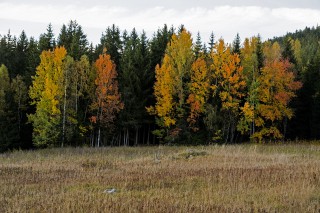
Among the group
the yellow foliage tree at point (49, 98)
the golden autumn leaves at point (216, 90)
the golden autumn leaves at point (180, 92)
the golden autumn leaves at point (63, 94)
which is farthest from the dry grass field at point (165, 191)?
the golden autumn leaves at point (216, 90)

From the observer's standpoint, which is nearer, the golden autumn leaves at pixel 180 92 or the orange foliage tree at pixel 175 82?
the golden autumn leaves at pixel 180 92

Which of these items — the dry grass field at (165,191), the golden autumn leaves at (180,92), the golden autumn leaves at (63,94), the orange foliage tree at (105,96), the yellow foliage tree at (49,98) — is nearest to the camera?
the dry grass field at (165,191)

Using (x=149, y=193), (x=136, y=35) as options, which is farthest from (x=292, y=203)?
(x=136, y=35)

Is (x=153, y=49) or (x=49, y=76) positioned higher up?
→ (x=153, y=49)

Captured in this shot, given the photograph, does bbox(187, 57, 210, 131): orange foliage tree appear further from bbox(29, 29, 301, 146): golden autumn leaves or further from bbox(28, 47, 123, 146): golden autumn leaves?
bbox(28, 47, 123, 146): golden autumn leaves

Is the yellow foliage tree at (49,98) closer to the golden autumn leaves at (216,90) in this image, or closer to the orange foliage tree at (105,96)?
the orange foliage tree at (105,96)

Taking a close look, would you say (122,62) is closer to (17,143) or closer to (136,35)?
(136,35)

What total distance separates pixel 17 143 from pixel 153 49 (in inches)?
917

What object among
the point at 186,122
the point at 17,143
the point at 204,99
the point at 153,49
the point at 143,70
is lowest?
the point at 17,143

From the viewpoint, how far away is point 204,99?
43.0m

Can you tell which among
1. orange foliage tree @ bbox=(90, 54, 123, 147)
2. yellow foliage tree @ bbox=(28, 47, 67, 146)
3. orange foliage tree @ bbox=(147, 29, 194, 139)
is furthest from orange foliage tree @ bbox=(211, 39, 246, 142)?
yellow foliage tree @ bbox=(28, 47, 67, 146)

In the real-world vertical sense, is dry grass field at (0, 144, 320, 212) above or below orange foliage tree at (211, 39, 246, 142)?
below

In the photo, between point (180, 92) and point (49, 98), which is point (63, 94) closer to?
point (49, 98)

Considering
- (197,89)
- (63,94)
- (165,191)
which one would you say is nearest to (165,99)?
(197,89)
